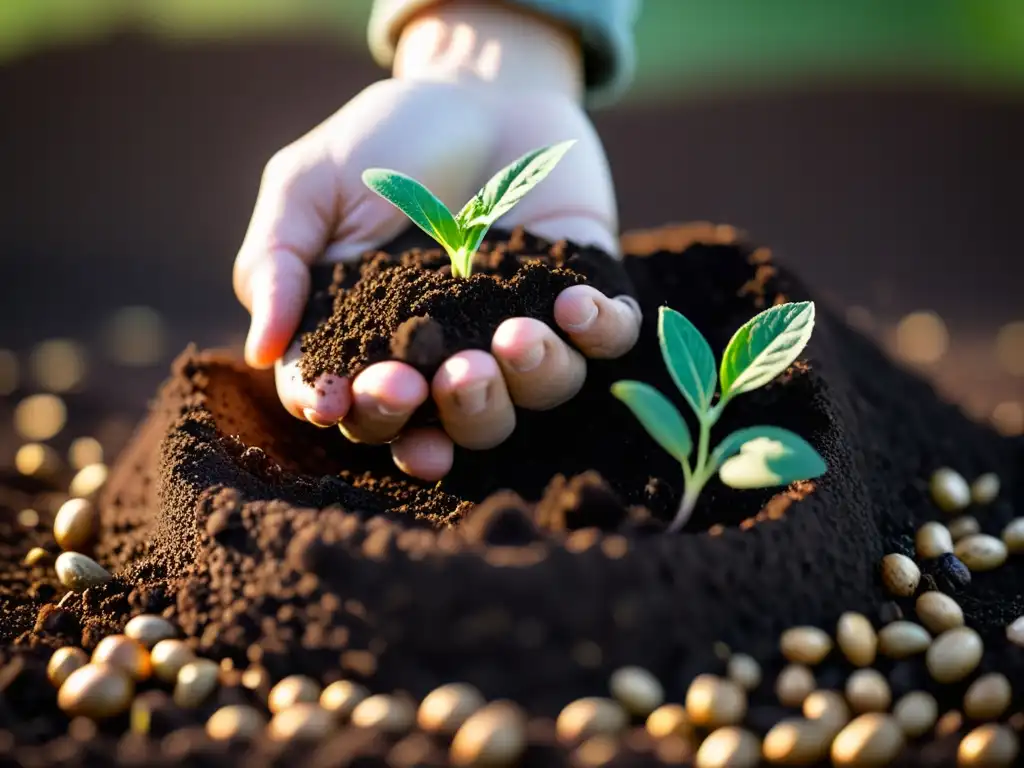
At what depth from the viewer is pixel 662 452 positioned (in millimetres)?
1078

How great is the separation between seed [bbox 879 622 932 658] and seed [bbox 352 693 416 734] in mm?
462

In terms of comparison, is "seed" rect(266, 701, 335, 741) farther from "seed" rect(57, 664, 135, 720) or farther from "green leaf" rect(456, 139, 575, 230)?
"green leaf" rect(456, 139, 575, 230)

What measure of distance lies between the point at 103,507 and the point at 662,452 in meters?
0.80

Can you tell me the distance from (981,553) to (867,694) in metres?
0.44

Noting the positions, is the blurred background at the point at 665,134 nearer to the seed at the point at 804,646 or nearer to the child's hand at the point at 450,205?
the child's hand at the point at 450,205

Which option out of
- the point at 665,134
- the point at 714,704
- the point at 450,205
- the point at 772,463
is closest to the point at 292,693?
the point at 714,704

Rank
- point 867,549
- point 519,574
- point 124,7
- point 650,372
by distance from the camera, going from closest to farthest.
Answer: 1. point 519,574
2. point 867,549
3. point 650,372
4. point 124,7

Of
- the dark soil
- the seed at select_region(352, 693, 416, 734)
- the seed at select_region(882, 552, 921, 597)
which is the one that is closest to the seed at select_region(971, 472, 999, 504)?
the dark soil

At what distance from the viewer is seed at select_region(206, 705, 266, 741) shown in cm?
78

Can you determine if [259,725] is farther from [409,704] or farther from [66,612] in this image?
[66,612]

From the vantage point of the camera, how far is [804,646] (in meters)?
0.86

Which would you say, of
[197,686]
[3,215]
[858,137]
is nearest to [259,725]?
[197,686]

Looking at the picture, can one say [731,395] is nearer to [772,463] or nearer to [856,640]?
[772,463]

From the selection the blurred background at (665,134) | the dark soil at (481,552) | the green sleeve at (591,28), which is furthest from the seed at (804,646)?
the blurred background at (665,134)
